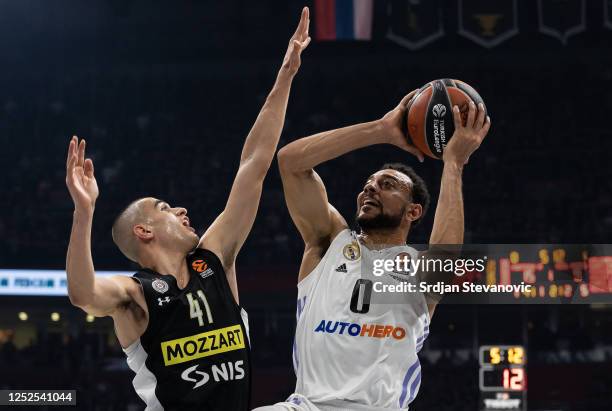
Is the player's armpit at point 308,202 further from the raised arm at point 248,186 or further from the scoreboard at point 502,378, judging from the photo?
the scoreboard at point 502,378

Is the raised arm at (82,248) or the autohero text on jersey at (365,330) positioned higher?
the raised arm at (82,248)

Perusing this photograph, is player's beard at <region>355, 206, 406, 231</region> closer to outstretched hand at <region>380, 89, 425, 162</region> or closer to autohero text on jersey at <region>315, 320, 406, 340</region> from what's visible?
outstretched hand at <region>380, 89, 425, 162</region>

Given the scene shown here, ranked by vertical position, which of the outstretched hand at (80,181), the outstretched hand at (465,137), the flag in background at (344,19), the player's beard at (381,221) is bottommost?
the player's beard at (381,221)

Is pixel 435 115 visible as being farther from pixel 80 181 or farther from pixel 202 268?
pixel 80 181

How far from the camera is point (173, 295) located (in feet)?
13.3

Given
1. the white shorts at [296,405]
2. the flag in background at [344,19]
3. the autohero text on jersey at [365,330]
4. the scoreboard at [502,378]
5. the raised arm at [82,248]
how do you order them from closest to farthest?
the raised arm at [82,248] → the white shorts at [296,405] → the autohero text on jersey at [365,330] → the scoreboard at [502,378] → the flag in background at [344,19]

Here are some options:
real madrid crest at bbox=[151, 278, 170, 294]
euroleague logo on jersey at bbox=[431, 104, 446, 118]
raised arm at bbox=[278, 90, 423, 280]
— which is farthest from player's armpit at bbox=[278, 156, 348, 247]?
real madrid crest at bbox=[151, 278, 170, 294]

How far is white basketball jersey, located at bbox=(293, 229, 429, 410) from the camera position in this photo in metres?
4.09

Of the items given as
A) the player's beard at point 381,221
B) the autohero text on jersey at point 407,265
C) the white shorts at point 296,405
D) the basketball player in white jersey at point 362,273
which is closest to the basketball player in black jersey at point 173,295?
the white shorts at point 296,405

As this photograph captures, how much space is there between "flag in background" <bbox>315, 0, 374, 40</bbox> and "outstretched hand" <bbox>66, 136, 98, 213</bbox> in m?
13.0

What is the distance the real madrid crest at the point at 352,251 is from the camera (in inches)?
174

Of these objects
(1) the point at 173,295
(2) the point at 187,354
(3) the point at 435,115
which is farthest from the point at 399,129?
(2) the point at 187,354

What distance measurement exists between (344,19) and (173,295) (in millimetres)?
13047

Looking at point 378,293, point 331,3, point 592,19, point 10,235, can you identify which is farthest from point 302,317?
point 592,19
